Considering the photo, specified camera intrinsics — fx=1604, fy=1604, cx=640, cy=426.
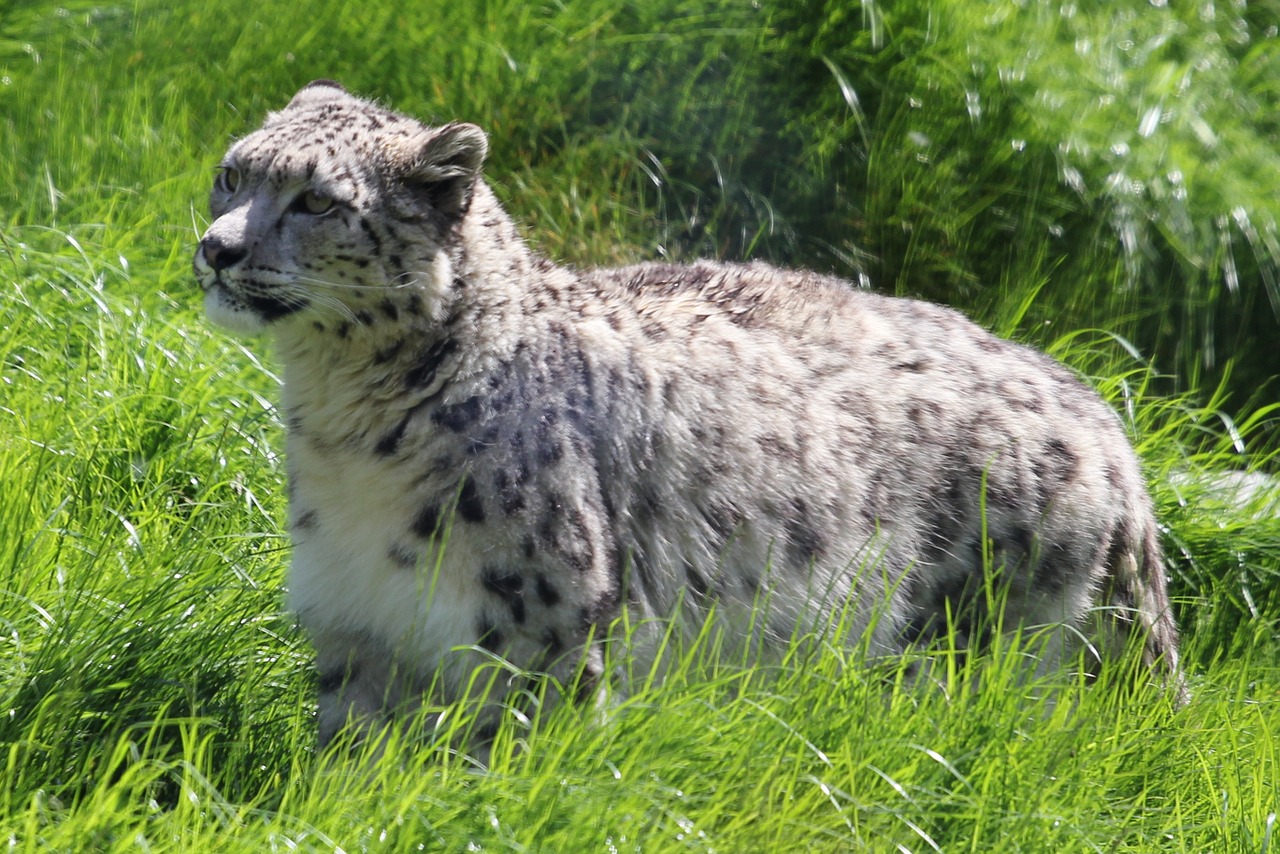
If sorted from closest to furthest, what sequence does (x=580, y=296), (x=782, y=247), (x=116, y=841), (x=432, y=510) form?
1. (x=116, y=841)
2. (x=432, y=510)
3. (x=580, y=296)
4. (x=782, y=247)

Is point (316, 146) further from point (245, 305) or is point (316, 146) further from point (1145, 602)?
point (1145, 602)

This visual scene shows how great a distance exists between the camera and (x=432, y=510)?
4102mm

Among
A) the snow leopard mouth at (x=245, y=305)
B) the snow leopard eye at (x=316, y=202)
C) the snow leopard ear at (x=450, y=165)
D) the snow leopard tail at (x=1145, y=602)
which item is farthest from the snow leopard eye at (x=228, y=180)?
the snow leopard tail at (x=1145, y=602)

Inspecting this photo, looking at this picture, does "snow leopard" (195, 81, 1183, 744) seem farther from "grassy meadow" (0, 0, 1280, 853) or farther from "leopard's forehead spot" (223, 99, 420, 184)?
"grassy meadow" (0, 0, 1280, 853)

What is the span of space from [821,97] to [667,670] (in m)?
4.78

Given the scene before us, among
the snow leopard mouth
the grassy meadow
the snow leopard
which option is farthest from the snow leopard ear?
the grassy meadow

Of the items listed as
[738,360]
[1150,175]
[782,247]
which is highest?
[738,360]

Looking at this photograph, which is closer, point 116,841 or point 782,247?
point 116,841

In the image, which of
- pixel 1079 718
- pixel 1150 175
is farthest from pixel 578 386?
pixel 1150 175

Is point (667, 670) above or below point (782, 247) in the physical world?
above

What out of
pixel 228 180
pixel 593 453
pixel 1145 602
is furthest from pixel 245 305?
pixel 1145 602

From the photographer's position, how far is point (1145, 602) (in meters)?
5.07

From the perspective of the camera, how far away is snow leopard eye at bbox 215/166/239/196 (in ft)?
14.4

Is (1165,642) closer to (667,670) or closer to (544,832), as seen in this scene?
(667,670)
